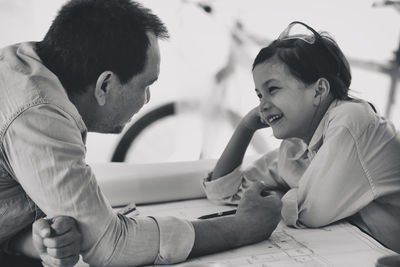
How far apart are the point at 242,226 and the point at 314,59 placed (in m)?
0.58

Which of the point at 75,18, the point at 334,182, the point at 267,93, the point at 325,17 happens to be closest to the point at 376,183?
the point at 334,182

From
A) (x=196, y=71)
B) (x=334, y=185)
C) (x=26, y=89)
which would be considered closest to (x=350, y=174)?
(x=334, y=185)

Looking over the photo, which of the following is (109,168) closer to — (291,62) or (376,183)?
(291,62)

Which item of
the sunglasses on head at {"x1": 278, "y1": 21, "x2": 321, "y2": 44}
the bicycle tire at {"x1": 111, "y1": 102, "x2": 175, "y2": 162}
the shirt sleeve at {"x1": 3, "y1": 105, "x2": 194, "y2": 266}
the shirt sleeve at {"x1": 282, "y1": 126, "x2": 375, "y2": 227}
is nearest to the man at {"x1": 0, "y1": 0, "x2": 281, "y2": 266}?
the shirt sleeve at {"x1": 3, "y1": 105, "x2": 194, "y2": 266}

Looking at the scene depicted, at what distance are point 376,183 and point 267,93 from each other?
0.40 metres

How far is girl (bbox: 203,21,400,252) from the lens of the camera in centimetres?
114

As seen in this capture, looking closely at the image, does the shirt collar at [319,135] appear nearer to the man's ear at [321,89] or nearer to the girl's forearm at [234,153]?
the man's ear at [321,89]

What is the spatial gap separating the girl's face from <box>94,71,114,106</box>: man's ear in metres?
0.54

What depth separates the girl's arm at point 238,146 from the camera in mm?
1509

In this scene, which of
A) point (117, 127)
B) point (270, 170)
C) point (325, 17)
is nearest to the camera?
point (117, 127)

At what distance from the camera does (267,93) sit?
4.50 feet

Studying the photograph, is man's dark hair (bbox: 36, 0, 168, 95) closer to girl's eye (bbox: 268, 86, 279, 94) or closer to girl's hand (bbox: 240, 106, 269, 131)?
girl's eye (bbox: 268, 86, 279, 94)

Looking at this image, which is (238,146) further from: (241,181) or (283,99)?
(283,99)

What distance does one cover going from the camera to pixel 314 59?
1349 millimetres
